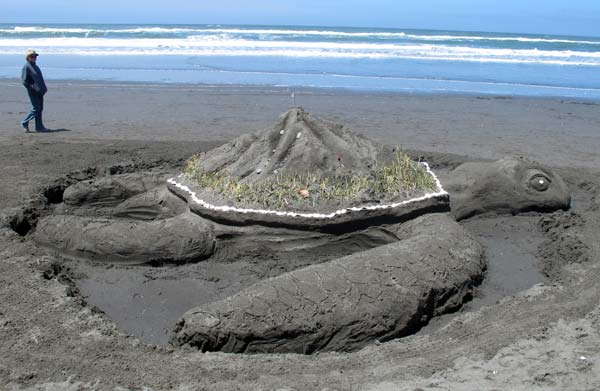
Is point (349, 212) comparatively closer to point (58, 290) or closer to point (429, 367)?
point (429, 367)

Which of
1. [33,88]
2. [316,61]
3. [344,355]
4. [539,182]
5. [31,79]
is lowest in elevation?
[344,355]

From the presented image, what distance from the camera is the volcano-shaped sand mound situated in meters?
5.39

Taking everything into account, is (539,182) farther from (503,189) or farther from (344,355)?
(344,355)

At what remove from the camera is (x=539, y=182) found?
668cm

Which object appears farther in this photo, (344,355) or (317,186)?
(317,186)

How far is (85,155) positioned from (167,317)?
496cm

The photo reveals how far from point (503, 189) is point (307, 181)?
91.3 inches

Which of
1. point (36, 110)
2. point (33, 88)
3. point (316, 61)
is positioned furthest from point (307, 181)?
point (316, 61)

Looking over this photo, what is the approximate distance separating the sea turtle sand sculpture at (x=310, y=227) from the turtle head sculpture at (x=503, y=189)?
0.01m

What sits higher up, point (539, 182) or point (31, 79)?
point (31, 79)

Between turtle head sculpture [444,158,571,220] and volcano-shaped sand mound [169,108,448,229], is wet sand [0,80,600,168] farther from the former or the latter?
volcano-shaped sand mound [169,108,448,229]

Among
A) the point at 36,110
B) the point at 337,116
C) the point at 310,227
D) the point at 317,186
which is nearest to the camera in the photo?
the point at 310,227

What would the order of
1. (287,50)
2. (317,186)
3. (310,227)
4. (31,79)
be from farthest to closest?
(287,50) → (31,79) → (317,186) → (310,227)

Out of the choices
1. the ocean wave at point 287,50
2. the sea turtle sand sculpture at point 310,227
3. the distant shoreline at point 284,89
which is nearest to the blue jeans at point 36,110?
the sea turtle sand sculpture at point 310,227
